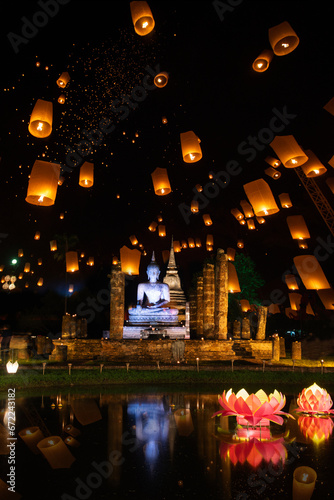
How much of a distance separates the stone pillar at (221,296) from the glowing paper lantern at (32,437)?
1591cm

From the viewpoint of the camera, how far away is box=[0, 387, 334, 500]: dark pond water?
183 inches

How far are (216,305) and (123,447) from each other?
16906 millimetres

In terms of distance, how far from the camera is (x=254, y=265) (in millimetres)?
34031

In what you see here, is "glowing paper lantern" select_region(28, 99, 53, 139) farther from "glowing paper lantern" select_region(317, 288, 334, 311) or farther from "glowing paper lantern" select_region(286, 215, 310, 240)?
"glowing paper lantern" select_region(317, 288, 334, 311)

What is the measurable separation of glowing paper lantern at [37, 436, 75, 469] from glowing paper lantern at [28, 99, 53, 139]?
22.1 feet

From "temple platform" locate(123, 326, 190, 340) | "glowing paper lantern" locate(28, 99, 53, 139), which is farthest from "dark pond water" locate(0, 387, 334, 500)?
"temple platform" locate(123, 326, 190, 340)

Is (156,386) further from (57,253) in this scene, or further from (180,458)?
(57,253)

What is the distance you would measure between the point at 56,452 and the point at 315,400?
476 cm

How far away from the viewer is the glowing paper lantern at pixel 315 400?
26.8 feet

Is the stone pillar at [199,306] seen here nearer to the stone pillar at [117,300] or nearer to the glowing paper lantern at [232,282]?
the glowing paper lantern at [232,282]

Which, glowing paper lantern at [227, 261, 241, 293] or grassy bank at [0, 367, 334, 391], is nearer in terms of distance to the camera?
grassy bank at [0, 367, 334, 391]

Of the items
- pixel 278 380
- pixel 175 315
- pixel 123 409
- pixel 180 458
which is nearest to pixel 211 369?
pixel 278 380

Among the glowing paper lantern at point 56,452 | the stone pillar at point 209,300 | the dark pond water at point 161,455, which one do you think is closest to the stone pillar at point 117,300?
the stone pillar at point 209,300

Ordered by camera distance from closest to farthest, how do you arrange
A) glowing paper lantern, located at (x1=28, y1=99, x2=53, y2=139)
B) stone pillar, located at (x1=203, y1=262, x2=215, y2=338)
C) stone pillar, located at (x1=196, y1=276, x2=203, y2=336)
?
glowing paper lantern, located at (x1=28, y1=99, x2=53, y2=139) < stone pillar, located at (x1=203, y1=262, x2=215, y2=338) < stone pillar, located at (x1=196, y1=276, x2=203, y2=336)
